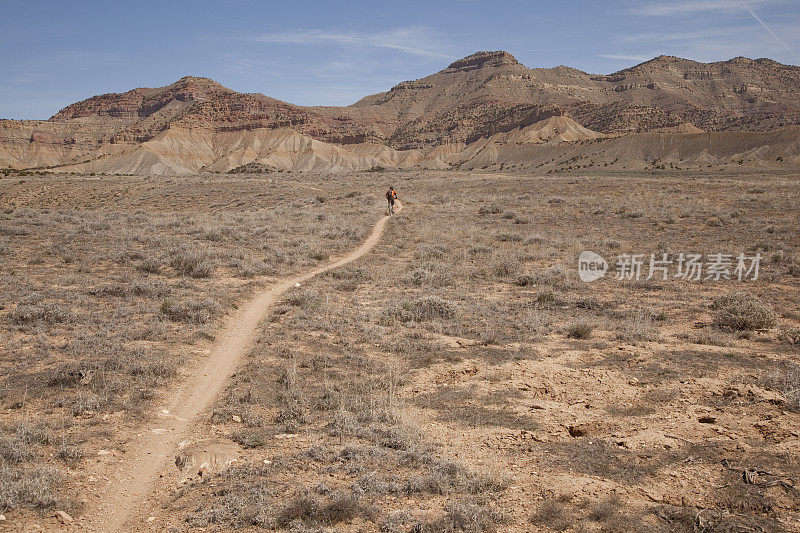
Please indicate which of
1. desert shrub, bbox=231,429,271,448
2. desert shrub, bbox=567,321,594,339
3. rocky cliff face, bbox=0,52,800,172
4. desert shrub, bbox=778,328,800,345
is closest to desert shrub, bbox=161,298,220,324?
desert shrub, bbox=231,429,271,448

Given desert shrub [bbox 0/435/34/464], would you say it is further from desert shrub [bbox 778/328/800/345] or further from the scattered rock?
desert shrub [bbox 778/328/800/345]

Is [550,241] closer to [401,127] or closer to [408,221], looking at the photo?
[408,221]

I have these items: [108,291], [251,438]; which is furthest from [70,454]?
[108,291]

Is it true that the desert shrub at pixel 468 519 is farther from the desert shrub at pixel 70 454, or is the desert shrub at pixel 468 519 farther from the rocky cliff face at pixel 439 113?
the rocky cliff face at pixel 439 113

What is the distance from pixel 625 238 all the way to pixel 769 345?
40.1ft

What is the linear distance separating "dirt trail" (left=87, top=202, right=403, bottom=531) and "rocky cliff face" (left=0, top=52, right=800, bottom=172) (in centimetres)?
10903

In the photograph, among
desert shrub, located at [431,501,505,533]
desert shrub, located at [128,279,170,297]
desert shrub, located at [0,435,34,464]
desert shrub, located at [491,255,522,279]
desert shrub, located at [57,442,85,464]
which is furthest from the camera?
desert shrub, located at [491,255,522,279]

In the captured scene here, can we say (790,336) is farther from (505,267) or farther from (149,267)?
(149,267)

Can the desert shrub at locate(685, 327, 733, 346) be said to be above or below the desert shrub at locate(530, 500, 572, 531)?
above

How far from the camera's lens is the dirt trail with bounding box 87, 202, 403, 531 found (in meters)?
5.03

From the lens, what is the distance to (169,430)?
21.7ft

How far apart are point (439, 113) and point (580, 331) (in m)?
169

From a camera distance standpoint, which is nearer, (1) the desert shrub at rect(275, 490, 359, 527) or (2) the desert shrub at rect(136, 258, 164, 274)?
(1) the desert shrub at rect(275, 490, 359, 527)

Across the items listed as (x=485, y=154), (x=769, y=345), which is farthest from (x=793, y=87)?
(x=769, y=345)
